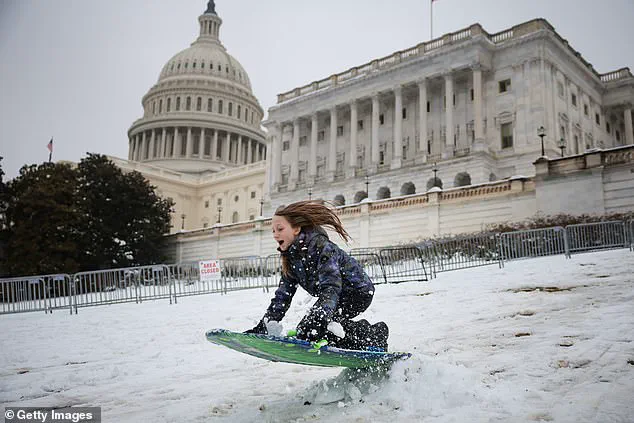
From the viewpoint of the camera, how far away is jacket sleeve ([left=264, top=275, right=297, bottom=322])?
4457 mm

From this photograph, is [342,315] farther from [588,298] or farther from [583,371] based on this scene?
[588,298]

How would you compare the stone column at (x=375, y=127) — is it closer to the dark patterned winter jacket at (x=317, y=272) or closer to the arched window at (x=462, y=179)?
the arched window at (x=462, y=179)

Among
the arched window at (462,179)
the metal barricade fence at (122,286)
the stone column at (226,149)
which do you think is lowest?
the metal barricade fence at (122,286)

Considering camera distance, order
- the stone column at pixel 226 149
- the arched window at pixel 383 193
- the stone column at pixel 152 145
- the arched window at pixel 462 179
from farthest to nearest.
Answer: the stone column at pixel 226 149, the stone column at pixel 152 145, the arched window at pixel 383 193, the arched window at pixel 462 179

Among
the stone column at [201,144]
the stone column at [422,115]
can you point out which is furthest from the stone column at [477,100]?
the stone column at [201,144]

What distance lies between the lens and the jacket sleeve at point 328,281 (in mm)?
3959

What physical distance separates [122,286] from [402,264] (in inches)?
369

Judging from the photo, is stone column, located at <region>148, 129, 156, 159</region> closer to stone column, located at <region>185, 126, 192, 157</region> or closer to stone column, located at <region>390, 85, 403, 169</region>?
stone column, located at <region>185, 126, 192, 157</region>

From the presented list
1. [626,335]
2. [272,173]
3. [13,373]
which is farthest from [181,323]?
[272,173]

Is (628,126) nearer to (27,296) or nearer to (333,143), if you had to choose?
(333,143)

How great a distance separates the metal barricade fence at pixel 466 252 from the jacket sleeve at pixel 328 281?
46.2ft

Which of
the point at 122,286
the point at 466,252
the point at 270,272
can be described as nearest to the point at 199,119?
the point at 122,286

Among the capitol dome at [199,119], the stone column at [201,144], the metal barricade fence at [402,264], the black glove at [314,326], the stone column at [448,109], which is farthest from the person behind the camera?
the capitol dome at [199,119]

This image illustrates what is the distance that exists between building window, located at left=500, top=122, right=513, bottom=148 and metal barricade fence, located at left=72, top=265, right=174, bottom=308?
38.2 meters
